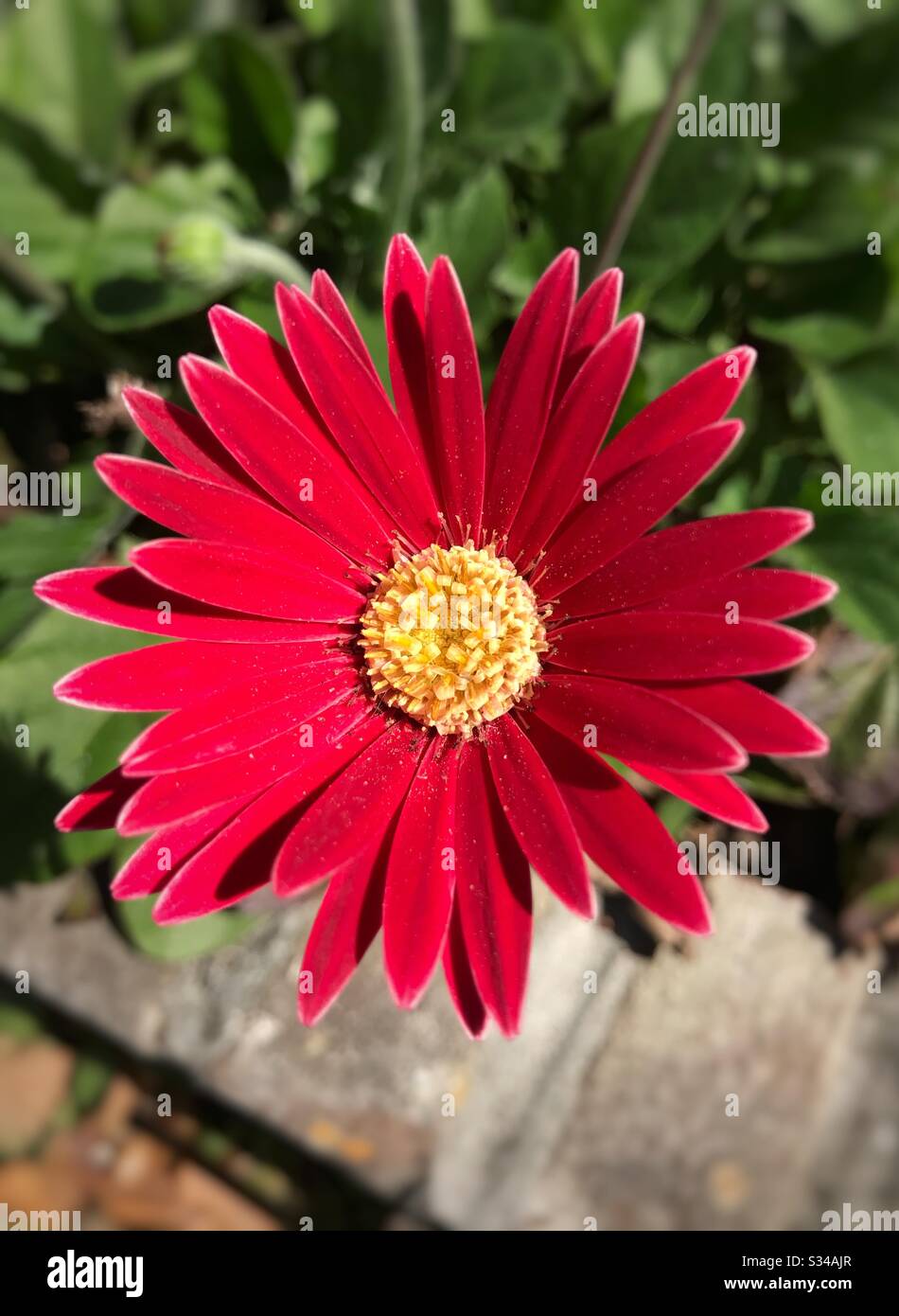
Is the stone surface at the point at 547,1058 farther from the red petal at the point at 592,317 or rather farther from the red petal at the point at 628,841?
the red petal at the point at 592,317

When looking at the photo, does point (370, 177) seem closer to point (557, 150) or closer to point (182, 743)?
point (557, 150)

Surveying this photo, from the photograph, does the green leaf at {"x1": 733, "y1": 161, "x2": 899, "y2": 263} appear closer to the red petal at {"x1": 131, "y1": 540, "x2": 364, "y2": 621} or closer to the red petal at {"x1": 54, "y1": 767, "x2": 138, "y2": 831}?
the red petal at {"x1": 131, "y1": 540, "x2": 364, "y2": 621}

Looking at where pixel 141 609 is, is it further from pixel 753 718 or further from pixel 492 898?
pixel 753 718

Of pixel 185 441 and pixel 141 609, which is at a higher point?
pixel 185 441

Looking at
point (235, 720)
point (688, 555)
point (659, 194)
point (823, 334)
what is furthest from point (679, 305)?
point (235, 720)

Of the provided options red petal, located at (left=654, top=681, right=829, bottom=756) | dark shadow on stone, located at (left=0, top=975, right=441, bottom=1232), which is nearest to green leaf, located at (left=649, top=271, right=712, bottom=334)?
red petal, located at (left=654, top=681, right=829, bottom=756)

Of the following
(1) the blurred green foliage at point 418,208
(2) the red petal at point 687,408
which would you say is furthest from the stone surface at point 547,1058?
(2) the red petal at point 687,408
